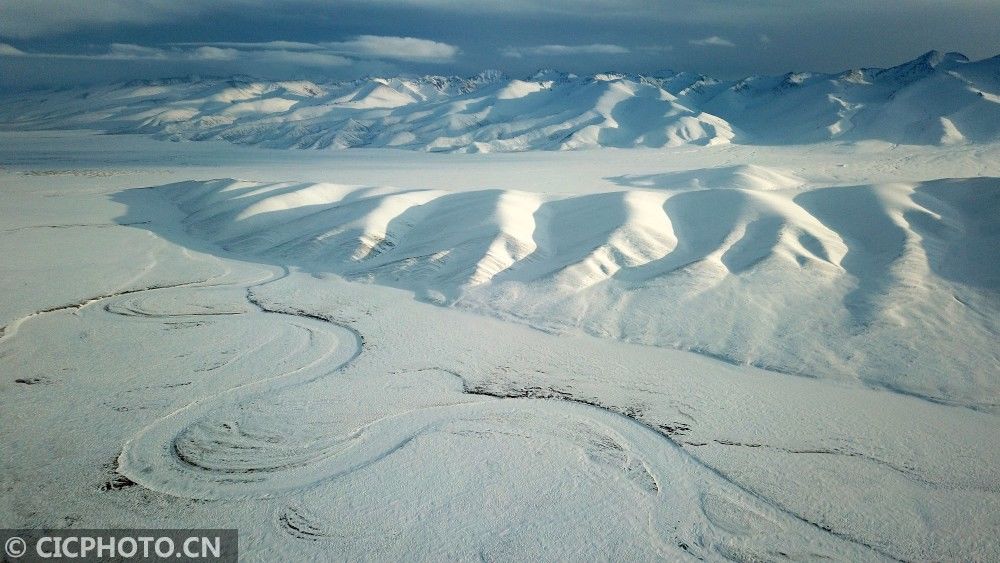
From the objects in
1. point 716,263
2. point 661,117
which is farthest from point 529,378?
point 661,117

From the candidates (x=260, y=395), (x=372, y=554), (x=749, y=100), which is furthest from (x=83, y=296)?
(x=749, y=100)

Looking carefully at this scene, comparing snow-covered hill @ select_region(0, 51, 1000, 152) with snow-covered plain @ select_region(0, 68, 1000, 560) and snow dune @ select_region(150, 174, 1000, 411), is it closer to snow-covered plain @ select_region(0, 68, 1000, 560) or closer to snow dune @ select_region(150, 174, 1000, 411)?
snow dune @ select_region(150, 174, 1000, 411)

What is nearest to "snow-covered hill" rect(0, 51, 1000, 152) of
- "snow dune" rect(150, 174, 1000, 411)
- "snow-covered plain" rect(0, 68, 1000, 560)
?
"snow dune" rect(150, 174, 1000, 411)

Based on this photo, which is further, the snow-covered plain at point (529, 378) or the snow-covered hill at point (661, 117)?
the snow-covered hill at point (661, 117)

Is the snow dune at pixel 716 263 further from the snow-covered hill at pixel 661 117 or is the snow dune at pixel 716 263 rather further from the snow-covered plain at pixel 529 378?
the snow-covered hill at pixel 661 117

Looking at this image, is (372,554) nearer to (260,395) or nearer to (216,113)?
(260,395)

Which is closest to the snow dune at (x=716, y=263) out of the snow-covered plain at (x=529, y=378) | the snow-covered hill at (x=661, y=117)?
the snow-covered plain at (x=529, y=378)
